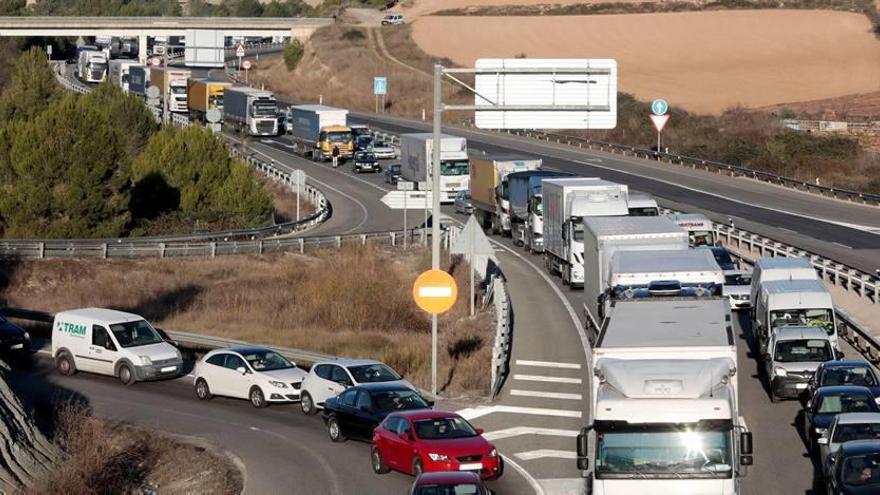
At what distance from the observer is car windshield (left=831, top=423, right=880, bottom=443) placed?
25.1 m

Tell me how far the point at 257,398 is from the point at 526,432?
21.5 feet

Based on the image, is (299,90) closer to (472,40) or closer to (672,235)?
(472,40)

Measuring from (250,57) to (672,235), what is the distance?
498ft

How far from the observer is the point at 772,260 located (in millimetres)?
39344

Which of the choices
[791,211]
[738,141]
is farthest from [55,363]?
[738,141]

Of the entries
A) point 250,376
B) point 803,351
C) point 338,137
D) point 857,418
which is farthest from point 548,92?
point 338,137

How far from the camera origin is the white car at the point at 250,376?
32.4 metres

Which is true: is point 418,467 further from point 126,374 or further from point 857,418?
point 126,374

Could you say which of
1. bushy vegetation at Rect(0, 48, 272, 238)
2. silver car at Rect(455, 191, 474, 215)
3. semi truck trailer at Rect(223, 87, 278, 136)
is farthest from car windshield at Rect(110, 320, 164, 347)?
semi truck trailer at Rect(223, 87, 278, 136)

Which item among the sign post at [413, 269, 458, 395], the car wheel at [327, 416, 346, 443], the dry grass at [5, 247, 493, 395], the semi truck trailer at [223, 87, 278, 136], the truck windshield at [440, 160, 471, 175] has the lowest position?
the dry grass at [5, 247, 493, 395]

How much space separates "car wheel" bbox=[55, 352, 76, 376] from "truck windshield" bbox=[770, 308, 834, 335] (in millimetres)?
17421

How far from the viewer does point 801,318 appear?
115ft

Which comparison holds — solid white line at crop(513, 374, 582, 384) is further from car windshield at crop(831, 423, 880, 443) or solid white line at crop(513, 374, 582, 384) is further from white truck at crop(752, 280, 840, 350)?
car windshield at crop(831, 423, 880, 443)

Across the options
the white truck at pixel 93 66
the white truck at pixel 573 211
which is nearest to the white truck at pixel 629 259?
the white truck at pixel 573 211
